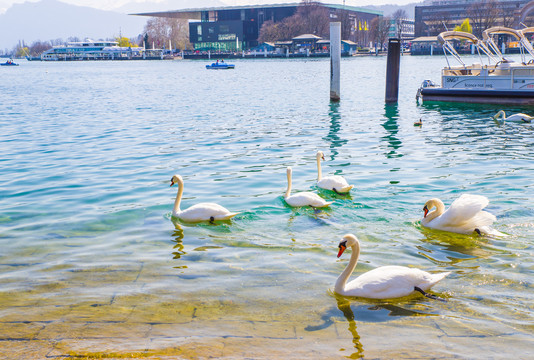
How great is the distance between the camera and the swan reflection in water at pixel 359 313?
17.5 feet

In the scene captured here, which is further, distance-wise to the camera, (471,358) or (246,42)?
(246,42)

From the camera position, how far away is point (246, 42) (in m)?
160

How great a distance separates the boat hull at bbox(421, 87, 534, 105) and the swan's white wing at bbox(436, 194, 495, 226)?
18.6 metres

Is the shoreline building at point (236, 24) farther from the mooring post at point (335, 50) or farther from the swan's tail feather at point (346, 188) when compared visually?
the swan's tail feather at point (346, 188)

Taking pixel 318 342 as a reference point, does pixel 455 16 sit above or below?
above

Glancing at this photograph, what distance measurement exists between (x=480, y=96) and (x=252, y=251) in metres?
21.1

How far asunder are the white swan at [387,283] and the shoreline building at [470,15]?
124m

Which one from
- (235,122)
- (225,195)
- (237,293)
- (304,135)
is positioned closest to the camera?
(237,293)

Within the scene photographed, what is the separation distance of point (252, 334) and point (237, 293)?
102 cm

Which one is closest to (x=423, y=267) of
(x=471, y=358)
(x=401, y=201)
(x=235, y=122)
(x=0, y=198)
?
(x=471, y=358)

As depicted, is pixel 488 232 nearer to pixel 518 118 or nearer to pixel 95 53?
pixel 518 118

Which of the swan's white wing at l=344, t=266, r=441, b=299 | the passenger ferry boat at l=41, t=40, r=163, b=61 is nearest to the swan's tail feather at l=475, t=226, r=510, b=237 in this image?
the swan's white wing at l=344, t=266, r=441, b=299

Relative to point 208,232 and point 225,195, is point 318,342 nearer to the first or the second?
point 208,232

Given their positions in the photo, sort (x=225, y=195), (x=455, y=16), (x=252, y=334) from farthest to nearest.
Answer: (x=455, y=16) < (x=225, y=195) < (x=252, y=334)
